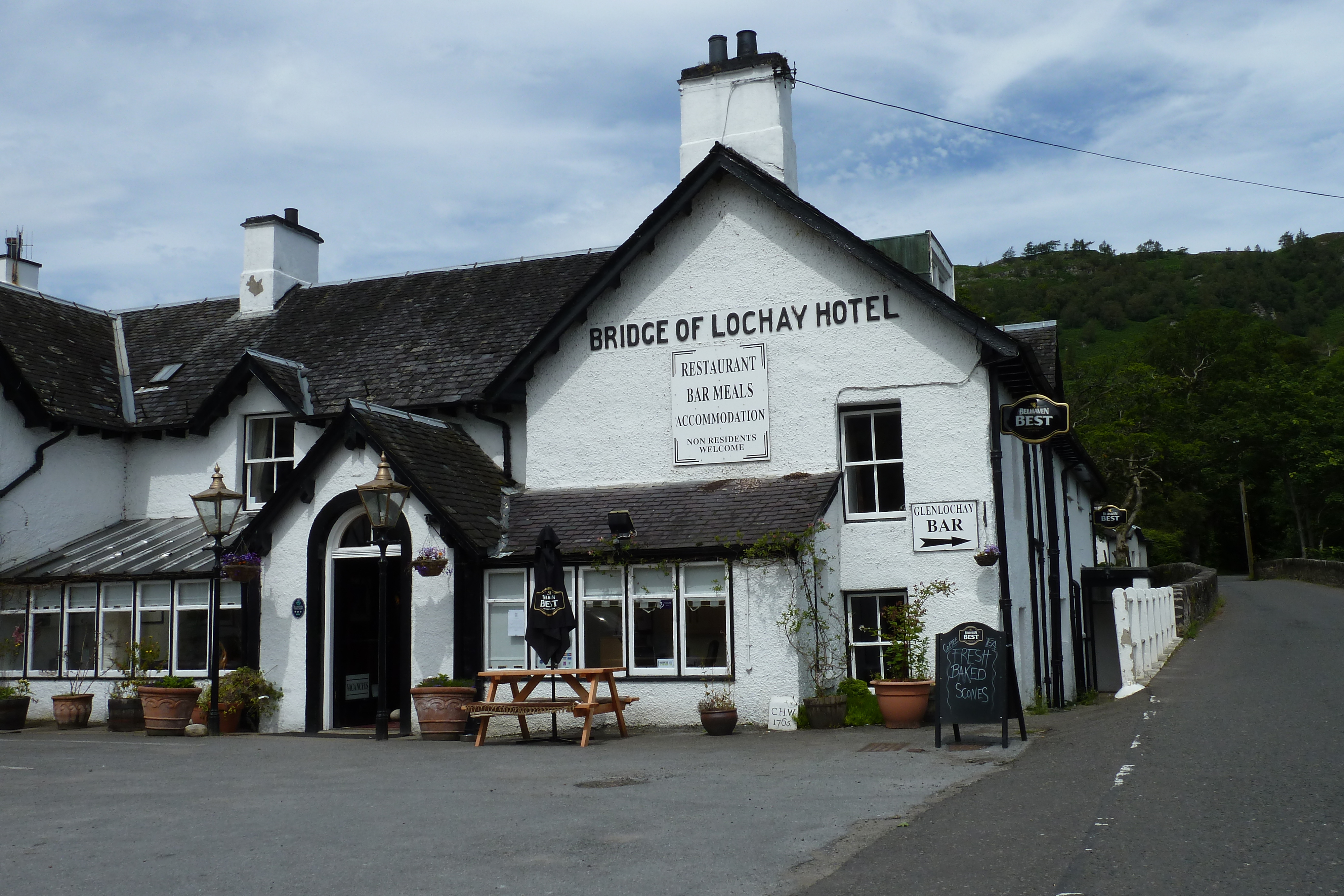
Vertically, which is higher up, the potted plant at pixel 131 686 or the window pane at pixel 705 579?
the window pane at pixel 705 579

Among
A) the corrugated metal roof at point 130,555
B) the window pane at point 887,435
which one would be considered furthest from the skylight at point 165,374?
the window pane at point 887,435

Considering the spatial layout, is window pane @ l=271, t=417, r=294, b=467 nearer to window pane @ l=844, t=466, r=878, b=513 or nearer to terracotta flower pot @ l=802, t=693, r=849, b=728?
window pane @ l=844, t=466, r=878, b=513

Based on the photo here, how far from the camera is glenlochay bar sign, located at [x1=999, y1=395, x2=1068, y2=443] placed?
15.5m

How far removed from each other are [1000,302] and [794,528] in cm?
10196

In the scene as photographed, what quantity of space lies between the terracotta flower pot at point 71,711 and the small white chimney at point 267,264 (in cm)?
859

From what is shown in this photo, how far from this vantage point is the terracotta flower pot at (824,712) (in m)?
14.9

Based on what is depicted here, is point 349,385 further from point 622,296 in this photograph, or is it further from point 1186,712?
point 1186,712

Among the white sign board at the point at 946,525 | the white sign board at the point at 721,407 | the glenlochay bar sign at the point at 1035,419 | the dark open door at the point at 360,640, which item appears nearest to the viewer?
the glenlochay bar sign at the point at 1035,419

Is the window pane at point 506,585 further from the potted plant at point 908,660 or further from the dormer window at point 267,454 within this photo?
the dormer window at point 267,454

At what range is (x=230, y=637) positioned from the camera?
18125 millimetres

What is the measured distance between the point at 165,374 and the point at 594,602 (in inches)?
418

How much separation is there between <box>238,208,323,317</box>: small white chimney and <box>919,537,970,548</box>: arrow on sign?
14.1m

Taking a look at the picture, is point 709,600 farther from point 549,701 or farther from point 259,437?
point 259,437

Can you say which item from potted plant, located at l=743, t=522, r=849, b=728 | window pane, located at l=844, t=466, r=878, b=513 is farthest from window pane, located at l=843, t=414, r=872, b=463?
potted plant, located at l=743, t=522, r=849, b=728
